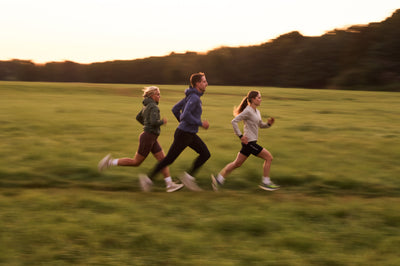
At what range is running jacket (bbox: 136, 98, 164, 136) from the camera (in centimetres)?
684

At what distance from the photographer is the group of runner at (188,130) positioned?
6879mm

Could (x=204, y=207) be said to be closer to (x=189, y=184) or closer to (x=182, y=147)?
(x=189, y=184)

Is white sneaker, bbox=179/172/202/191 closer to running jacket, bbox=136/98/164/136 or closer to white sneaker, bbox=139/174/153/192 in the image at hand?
white sneaker, bbox=139/174/153/192

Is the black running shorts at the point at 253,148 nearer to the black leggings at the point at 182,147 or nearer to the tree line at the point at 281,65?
the black leggings at the point at 182,147

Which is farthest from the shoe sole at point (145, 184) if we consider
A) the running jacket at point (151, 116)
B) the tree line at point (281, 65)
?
the tree line at point (281, 65)

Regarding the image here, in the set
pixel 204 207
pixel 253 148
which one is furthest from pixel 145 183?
pixel 253 148

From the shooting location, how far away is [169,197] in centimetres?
688

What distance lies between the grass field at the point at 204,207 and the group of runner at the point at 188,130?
0.30 m

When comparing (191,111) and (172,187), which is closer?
(191,111)

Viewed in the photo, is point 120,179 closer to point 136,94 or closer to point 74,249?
point 74,249

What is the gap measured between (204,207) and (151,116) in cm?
170

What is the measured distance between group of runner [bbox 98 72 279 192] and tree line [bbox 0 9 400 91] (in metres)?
55.8

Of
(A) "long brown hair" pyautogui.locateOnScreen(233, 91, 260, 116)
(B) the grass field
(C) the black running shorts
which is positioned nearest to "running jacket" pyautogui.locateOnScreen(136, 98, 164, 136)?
(B) the grass field

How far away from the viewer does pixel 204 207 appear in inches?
251
